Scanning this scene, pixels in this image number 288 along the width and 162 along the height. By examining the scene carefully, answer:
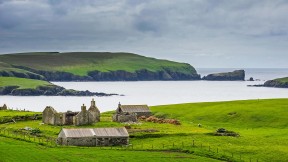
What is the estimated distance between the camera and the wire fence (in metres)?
85.1

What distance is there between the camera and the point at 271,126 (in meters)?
122

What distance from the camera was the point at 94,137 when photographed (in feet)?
308

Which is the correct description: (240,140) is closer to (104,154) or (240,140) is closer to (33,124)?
(104,154)

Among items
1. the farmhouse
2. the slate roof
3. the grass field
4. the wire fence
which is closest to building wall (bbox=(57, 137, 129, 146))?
the farmhouse

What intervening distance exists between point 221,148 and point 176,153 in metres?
9.02

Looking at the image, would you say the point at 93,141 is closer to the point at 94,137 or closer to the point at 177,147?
the point at 94,137

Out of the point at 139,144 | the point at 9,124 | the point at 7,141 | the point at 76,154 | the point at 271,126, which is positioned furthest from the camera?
the point at 271,126

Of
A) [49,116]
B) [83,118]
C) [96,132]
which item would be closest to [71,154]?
[96,132]

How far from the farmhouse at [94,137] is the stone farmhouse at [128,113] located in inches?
988

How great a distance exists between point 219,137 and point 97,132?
22.7m

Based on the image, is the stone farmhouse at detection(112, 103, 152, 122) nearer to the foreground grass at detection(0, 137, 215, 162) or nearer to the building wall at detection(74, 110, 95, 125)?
the building wall at detection(74, 110, 95, 125)

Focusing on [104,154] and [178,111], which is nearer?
[104,154]

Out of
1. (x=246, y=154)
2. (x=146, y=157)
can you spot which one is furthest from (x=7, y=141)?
(x=246, y=154)

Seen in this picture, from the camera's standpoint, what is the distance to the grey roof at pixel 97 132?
305 feet
